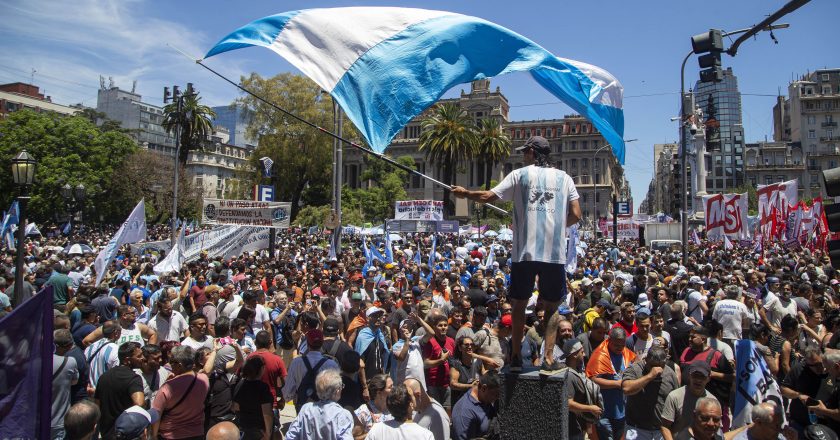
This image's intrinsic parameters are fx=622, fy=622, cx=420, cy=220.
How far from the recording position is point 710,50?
346 inches

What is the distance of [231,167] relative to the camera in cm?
9988

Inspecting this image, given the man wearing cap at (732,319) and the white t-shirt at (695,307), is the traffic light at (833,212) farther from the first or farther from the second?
the white t-shirt at (695,307)

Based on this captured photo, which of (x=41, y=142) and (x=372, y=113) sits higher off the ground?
(x=41, y=142)

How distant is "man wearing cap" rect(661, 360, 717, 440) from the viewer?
17.0 ft

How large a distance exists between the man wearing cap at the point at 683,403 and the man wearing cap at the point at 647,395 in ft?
0.56

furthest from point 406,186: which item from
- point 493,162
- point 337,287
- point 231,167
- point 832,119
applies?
point 337,287

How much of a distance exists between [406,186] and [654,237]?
7502cm

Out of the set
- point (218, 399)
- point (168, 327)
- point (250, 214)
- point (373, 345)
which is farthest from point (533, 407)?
point (250, 214)

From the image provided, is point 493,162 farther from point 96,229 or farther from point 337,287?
point 337,287

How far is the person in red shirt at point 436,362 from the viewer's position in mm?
6668

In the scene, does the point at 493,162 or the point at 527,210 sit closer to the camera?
the point at 527,210

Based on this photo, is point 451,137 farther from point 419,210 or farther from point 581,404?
point 581,404

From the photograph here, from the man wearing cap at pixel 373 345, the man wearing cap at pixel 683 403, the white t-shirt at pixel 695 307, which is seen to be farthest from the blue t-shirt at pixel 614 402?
the white t-shirt at pixel 695 307

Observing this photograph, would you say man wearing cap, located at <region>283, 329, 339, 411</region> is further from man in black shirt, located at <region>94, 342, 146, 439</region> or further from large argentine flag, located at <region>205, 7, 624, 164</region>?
large argentine flag, located at <region>205, 7, 624, 164</region>
